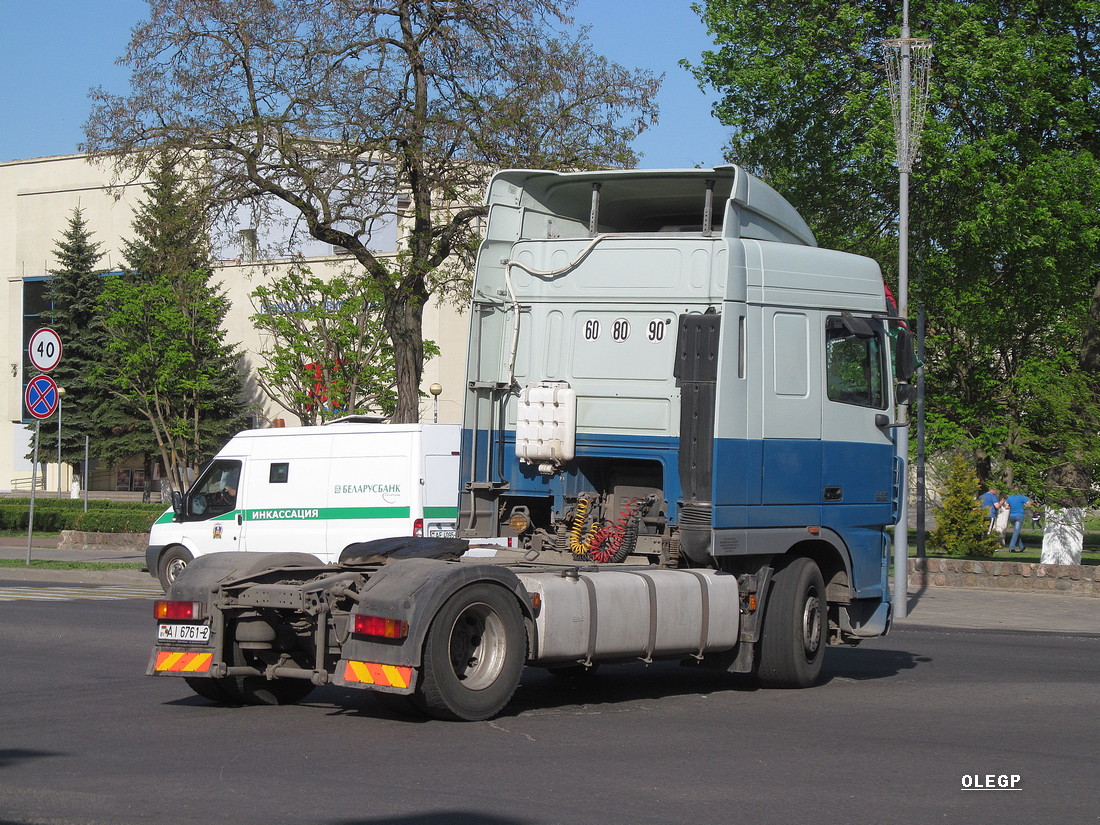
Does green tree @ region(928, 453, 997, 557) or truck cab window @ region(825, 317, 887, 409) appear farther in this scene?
green tree @ region(928, 453, 997, 557)

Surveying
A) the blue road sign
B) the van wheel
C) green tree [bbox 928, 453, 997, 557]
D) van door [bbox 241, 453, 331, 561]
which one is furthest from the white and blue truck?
green tree [bbox 928, 453, 997, 557]

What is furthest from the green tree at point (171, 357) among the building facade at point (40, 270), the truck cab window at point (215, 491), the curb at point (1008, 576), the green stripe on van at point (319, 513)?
the curb at point (1008, 576)

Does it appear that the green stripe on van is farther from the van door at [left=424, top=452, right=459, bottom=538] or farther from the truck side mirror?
the truck side mirror

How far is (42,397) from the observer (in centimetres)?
2464

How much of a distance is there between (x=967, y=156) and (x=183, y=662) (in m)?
19.1

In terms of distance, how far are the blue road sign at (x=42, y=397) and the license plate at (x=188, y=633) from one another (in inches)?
671

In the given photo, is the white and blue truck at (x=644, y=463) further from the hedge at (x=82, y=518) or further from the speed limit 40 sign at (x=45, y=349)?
the hedge at (x=82, y=518)

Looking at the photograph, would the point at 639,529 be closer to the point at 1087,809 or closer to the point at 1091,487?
the point at 1087,809


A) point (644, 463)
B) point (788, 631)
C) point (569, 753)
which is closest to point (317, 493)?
point (644, 463)

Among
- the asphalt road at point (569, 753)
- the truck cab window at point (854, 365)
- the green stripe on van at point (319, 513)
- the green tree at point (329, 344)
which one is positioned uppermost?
the green tree at point (329, 344)

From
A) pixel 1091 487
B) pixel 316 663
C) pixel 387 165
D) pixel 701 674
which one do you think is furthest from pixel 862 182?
pixel 316 663

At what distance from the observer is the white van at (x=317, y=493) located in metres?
18.2

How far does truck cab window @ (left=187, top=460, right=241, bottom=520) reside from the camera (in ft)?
65.0

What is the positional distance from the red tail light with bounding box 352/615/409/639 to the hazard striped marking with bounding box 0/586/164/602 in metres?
11.4
